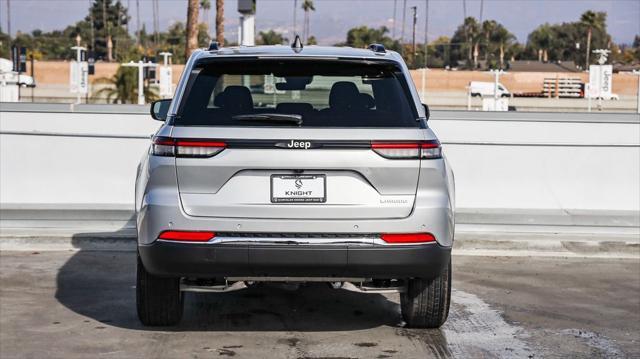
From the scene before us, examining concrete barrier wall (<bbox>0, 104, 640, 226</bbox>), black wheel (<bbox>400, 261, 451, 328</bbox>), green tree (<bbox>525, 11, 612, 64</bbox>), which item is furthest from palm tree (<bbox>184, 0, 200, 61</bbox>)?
green tree (<bbox>525, 11, 612, 64</bbox>)

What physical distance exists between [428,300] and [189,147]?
191cm

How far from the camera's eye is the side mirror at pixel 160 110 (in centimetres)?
739

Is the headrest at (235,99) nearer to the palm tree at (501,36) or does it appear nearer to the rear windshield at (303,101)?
the rear windshield at (303,101)

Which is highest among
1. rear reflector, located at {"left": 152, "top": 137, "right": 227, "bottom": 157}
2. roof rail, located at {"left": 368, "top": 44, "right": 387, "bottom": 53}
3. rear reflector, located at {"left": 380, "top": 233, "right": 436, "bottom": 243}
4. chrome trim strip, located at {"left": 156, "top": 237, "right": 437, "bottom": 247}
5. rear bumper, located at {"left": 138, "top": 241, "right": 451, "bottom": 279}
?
roof rail, located at {"left": 368, "top": 44, "right": 387, "bottom": 53}

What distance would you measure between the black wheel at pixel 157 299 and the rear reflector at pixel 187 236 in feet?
1.98

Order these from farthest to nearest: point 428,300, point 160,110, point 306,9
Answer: point 306,9 → point 160,110 → point 428,300

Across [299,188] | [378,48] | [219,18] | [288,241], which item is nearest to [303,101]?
[378,48]

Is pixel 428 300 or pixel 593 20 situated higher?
pixel 593 20

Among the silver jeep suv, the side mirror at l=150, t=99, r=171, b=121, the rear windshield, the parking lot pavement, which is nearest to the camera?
the silver jeep suv

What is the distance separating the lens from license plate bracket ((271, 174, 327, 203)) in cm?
612

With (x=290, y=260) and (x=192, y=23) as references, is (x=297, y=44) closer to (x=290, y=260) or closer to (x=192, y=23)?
(x=290, y=260)

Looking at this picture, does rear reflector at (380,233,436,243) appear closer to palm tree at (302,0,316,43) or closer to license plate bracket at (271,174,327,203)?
license plate bracket at (271,174,327,203)

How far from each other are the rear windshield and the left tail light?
0.43ft

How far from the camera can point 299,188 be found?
6133 mm
